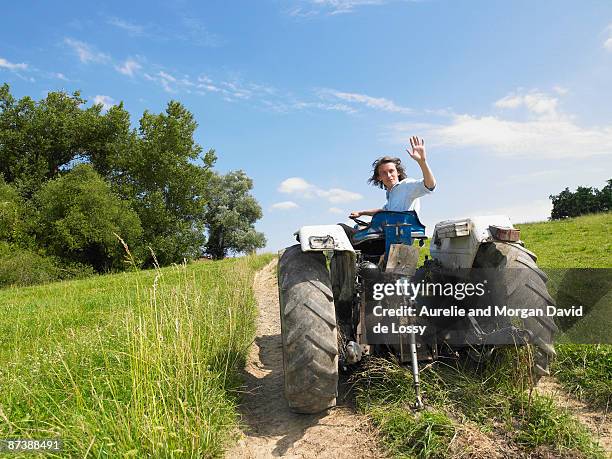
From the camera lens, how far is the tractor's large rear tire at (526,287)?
322 centimetres

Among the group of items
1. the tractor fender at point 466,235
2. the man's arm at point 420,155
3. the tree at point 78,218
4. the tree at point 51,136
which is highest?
the tree at point 51,136

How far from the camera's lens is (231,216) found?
157ft

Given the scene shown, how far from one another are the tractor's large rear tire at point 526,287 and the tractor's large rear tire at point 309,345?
1453mm

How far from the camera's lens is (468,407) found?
3049 mm

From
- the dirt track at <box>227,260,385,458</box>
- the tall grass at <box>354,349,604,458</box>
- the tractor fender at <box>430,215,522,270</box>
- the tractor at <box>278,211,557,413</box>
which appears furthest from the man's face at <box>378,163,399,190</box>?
the dirt track at <box>227,260,385,458</box>

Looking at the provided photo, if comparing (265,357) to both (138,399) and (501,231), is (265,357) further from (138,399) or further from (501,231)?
(501,231)

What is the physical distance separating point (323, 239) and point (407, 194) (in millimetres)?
1146

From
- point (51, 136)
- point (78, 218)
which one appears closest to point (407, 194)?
point (78, 218)

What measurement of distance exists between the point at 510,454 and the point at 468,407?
1.74 feet

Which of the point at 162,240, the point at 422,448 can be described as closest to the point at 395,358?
the point at 422,448

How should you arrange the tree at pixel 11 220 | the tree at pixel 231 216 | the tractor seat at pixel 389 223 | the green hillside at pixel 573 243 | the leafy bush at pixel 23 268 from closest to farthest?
the tractor seat at pixel 389 223 → the green hillside at pixel 573 243 → the leafy bush at pixel 23 268 → the tree at pixel 11 220 → the tree at pixel 231 216

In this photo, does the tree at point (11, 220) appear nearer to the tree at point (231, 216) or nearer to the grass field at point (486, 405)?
the tree at point (231, 216)

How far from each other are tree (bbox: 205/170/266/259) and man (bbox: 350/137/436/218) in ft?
140

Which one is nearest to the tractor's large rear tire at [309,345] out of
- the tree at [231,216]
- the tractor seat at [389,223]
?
the tractor seat at [389,223]
